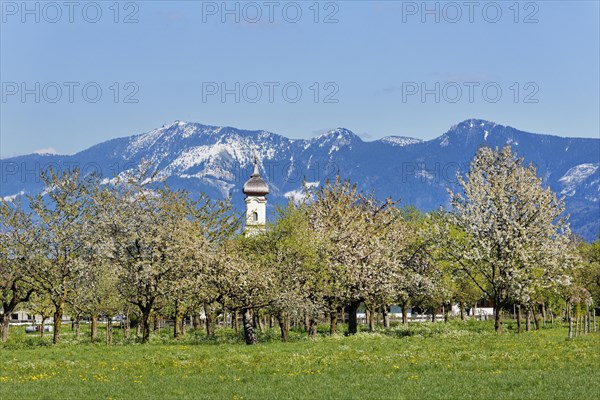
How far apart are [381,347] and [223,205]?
27.8m

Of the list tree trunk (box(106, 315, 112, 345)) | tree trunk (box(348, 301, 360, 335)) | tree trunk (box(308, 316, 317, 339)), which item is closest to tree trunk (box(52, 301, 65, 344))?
tree trunk (box(106, 315, 112, 345))

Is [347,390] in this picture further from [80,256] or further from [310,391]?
[80,256]

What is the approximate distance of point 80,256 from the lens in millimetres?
68062

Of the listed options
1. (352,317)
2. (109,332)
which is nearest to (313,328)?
(352,317)

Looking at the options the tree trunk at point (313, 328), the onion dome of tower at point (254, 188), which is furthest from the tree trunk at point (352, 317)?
the onion dome of tower at point (254, 188)

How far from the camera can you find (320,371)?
3862cm

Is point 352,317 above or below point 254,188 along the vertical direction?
below

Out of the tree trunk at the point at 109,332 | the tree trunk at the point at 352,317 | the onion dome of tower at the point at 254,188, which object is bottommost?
the tree trunk at the point at 109,332

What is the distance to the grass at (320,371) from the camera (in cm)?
3148

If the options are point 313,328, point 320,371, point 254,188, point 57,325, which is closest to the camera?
point 320,371

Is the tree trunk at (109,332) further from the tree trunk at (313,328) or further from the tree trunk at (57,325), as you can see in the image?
the tree trunk at (313,328)

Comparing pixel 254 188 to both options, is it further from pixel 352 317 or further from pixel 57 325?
pixel 57 325

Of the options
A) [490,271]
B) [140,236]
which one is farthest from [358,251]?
[140,236]

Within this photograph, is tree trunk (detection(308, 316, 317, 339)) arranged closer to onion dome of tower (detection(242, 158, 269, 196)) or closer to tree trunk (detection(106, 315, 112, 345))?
tree trunk (detection(106, 315, 112, 345))
